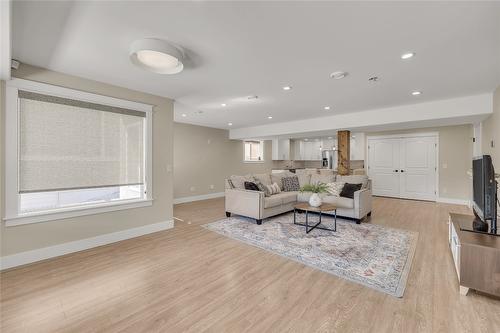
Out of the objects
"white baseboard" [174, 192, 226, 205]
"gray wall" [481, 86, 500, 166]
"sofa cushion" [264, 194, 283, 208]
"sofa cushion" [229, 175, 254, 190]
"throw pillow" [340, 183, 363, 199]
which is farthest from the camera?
"white baseboard" [174, 192, 226, 205]

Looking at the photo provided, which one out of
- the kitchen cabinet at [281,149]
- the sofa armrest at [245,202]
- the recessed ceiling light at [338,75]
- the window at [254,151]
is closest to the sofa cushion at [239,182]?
the sofa armrest at [245,202]

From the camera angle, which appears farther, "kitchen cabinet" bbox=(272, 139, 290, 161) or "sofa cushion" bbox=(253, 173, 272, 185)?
"kitchen cabinet" bbox=(272, 139, 290, 161)

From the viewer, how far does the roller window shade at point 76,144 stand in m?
2.70

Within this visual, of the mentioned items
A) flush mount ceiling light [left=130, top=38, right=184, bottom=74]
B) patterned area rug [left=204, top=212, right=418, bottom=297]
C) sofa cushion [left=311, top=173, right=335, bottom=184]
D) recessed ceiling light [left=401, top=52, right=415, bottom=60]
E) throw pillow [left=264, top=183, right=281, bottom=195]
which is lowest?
patterned area rug [left=204, top=212, right=418, bottom=297]

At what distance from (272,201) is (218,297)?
2.65m

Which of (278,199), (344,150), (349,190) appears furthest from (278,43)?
Result: (344,150)

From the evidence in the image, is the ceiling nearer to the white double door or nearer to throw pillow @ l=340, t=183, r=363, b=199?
throw pillow @ l=340, t=183, r=363, b=199

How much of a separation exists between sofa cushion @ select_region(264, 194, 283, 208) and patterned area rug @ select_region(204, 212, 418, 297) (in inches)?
12.6

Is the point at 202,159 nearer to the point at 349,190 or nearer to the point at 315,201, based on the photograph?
the point at 315,201

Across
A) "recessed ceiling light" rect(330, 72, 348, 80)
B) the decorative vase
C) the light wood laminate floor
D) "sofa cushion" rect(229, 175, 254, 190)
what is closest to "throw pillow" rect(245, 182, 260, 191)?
"sofa cushion" rect(229, 175, 254, 190)

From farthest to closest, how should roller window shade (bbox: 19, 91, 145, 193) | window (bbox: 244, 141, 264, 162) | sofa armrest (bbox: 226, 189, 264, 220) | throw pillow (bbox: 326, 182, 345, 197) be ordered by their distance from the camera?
window (bbox: 244, 141, 264, 162) → throw pillow (bbox: 326, 182, 345, 197) → sofa armrest (bbox: 226, 189, 264, 220) → roller window shade (bbox: 19, 91, 145, 193)

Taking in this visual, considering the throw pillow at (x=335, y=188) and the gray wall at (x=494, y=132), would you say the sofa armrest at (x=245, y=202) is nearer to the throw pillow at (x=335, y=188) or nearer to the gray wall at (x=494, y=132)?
the throw pillow at (x=335, y=188)

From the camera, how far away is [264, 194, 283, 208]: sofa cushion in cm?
442

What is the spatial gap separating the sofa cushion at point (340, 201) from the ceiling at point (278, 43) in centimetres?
209
